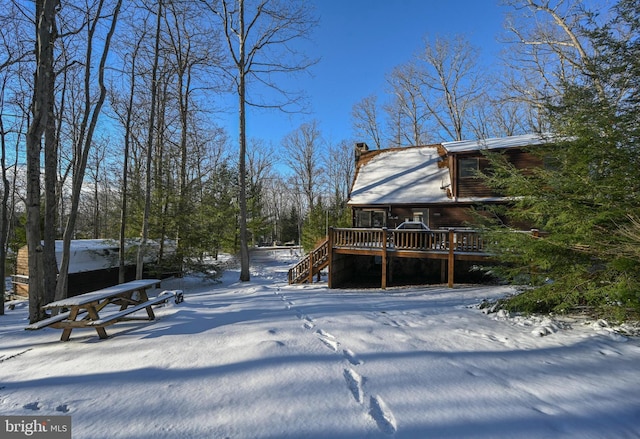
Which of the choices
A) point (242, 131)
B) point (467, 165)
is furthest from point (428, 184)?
point (242, 131)

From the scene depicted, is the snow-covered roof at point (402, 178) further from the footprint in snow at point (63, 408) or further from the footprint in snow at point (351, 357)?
the footprint in snow at point (63, 408)

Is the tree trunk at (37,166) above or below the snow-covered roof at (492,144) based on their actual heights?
below

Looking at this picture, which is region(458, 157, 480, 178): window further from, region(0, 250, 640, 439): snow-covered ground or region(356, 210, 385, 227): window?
region(0, 250, 640, 439): snow-covered ground

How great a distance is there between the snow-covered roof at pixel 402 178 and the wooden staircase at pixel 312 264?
15.8 feet

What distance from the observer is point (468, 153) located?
13.2 meters

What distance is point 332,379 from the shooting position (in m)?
2.76

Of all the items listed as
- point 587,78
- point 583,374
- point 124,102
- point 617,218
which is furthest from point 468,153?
point 124,102

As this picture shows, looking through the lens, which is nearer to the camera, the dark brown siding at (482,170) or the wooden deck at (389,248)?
the wooden deck at (389,248)

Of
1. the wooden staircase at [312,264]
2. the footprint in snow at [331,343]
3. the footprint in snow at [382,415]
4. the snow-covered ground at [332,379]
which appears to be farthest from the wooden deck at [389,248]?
the footprint in snow at [382,415]

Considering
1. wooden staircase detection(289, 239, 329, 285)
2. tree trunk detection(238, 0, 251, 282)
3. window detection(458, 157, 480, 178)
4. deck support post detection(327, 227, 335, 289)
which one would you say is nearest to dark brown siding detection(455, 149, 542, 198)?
window detection(458, 157, 480, 178)

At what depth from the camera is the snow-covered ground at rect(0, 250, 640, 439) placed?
2.17 m

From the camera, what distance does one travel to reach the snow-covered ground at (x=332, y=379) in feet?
7.12

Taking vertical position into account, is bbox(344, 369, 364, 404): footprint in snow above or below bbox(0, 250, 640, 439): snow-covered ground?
above

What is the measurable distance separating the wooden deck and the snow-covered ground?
15.8ft
